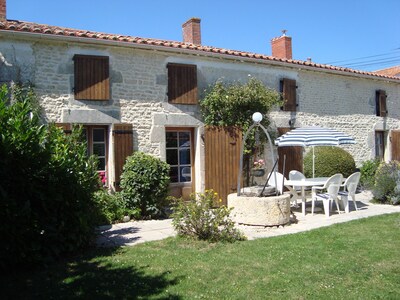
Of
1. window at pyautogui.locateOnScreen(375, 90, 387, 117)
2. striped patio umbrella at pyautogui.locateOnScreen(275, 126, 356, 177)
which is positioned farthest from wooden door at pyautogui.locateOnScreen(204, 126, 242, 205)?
window at pyautogui.locateOnScreen(375, 90, 387, 117)

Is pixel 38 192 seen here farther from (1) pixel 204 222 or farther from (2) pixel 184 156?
(2) pixel 184 156

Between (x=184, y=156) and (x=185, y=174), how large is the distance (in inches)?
17.8

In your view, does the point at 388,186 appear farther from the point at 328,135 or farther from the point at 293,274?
the point at 293,274

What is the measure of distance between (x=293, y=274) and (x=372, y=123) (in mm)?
11042

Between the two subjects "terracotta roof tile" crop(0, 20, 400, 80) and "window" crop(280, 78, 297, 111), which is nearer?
"terracotta roof tile" crop(0, 20, 400, 80)

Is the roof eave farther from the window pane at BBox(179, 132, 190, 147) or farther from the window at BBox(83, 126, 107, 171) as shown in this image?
the window pane at BBox(179, 132, 190, 147)

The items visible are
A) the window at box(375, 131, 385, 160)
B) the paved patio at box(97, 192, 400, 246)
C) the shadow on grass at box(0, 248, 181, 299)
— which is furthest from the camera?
the window at box(375, 131, 385, 160)

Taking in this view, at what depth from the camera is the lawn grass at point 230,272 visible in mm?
3797

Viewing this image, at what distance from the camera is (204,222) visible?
584 centimetres

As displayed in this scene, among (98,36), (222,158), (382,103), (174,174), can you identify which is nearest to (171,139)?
(174,174)

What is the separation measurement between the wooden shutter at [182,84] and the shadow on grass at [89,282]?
5008 millimetres

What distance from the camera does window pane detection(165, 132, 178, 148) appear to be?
9.31 meters

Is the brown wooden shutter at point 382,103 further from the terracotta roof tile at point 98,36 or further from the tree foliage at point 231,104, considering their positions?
the tree foliage at point 231,104

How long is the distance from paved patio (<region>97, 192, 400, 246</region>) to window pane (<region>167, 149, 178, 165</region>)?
196cm
